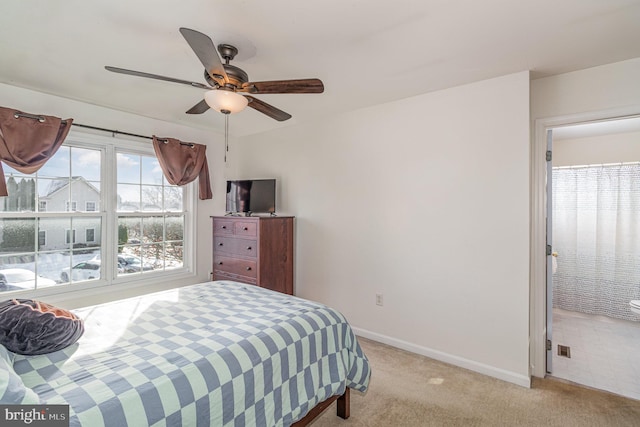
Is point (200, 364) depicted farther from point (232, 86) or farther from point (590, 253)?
point (590, 253)

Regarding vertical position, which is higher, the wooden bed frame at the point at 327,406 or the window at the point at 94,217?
the window at the point at 94,217

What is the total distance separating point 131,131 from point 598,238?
18.5ft

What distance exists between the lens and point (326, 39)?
186 cm

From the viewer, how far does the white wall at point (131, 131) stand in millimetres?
2648

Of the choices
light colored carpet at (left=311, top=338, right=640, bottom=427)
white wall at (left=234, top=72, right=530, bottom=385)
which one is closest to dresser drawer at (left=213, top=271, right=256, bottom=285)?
white wall at (left=234, top=72, right=530, bottom=385)

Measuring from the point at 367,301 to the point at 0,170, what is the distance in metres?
3.36

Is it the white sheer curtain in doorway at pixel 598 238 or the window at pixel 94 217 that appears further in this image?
the white sheer curtain in doorway at pixel 598 238

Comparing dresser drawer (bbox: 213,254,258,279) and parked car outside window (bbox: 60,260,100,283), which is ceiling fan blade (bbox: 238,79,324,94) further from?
parked car outside window (bbox: 60,260,100,283)

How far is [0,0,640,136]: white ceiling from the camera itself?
158 centimetres

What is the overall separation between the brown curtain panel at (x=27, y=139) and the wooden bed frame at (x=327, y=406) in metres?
2.89

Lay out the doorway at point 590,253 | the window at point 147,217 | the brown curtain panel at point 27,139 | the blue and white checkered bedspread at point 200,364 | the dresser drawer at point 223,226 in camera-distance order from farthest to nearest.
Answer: the dresser drawer at point 223,226 < the window at point 147,217 < the doorway at point 590,253 < the brown curtain panel at point 27,139 < the blue and white checkered bedspread at point 200,364

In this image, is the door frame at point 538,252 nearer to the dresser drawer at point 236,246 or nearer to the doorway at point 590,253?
the doorway at point 590,253

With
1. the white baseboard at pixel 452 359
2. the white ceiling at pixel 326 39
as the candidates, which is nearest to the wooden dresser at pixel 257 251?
the white baseboard at pixel 452 359

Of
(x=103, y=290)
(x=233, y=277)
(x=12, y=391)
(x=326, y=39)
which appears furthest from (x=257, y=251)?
(x=12, y=391)
